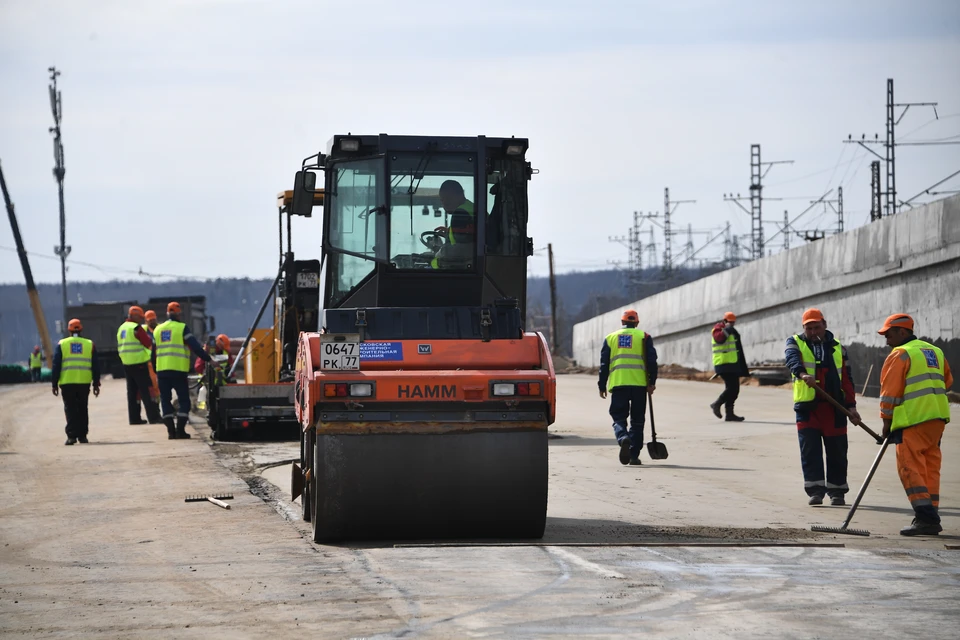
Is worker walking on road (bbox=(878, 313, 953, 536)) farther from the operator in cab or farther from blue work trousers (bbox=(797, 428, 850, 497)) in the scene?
the operator in cab

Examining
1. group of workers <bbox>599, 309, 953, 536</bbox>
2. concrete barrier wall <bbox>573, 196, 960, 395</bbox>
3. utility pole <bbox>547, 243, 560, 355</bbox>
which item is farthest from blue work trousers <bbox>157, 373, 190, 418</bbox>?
utility pole <bbox>547, 243, 560, 355</bbox>

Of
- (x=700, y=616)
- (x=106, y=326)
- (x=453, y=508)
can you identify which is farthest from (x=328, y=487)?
(x=106, y=326)

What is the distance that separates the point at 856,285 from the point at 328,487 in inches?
765

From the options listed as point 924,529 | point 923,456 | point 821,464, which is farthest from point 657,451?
point 924,529

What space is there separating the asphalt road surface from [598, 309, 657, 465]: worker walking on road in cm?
36

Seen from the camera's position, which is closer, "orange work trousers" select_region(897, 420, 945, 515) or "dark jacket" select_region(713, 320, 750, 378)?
"orange work trousers" select_region(897, 420, 945, 515)

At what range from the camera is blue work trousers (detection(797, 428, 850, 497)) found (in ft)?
35.4

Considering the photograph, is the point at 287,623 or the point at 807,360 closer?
the point at 287,623

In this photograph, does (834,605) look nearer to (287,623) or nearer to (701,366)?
(287,623)

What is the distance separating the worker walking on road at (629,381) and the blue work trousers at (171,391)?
6973 millimetres

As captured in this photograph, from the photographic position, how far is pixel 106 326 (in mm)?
48938

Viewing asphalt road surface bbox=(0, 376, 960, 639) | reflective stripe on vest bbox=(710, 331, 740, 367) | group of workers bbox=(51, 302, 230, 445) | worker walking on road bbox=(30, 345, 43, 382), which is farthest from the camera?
worker walking on road bbox=(30, 345, 43, 382)

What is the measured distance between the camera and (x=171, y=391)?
1812cm

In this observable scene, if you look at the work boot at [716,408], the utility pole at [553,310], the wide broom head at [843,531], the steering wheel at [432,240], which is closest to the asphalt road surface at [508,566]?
the wide broom head at [843,531]
